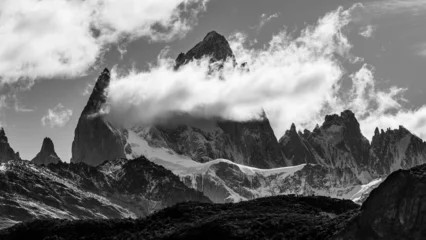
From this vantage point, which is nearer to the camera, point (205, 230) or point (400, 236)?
point (400, 236)

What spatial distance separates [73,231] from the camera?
191 meters

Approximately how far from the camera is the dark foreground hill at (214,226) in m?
164

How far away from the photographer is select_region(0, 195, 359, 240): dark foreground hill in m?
164

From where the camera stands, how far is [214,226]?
17162cm

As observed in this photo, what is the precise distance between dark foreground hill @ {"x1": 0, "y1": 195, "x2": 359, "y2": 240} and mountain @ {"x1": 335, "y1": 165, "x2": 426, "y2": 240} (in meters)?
14.9

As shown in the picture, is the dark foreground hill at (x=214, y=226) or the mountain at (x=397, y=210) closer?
the mountain at (x=397, y=210)

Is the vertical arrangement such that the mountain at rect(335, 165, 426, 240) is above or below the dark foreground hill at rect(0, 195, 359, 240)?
below

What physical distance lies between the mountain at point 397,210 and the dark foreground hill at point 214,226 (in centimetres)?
1495

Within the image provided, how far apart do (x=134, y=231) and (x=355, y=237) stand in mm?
65121

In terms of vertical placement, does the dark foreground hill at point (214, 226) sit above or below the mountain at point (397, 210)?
above

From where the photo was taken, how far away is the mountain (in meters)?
127

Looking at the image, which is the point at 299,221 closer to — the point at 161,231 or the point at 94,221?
the point at 161,231

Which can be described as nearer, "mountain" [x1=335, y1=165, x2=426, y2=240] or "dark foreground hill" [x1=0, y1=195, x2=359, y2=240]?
"mountain" [x1=335, y1=165, x2=426, y2=240]

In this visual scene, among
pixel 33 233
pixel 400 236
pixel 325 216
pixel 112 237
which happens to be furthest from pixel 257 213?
pixel 400 236
